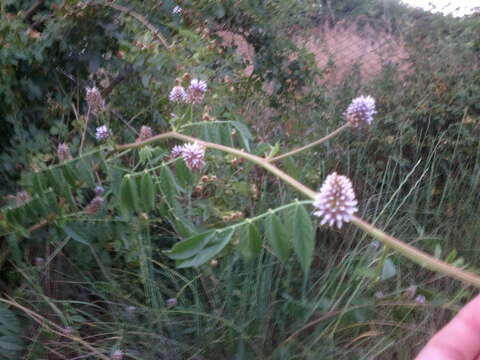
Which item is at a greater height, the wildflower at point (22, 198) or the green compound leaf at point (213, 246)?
the green compound leaf at point (213, 246)

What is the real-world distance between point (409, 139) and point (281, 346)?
217 cm

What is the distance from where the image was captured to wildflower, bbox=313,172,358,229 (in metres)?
1.09

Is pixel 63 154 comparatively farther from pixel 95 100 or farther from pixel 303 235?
pixel 303 235

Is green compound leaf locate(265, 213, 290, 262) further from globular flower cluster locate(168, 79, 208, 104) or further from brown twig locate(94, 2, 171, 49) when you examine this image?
brown twig locate(94, 2, 171, 49)

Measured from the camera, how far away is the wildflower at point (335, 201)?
109cm

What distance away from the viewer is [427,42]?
446cm

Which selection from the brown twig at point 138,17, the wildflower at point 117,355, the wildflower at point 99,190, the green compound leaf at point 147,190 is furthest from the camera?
the brown twig at point 138,17

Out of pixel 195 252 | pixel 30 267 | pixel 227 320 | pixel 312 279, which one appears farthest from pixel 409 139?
pixel 195 252

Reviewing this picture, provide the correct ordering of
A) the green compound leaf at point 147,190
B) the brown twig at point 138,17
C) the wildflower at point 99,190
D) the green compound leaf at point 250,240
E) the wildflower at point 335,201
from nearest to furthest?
the wildflower at point 335,201 < the green compound leaf at point 250,240 < the green compound leaf at point 147,190 < the wildflower at point 99,190 < the brown twig at point 138,17

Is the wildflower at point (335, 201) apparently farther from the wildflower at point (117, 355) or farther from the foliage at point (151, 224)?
the wildflower at point (117, 355)

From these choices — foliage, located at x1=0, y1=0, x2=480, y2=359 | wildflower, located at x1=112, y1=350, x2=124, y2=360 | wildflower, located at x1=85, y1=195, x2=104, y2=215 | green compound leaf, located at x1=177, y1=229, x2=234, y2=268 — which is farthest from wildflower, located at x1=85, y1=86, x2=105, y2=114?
green compound leaf, located at x1=177, y1=229, x2=234, y2=268

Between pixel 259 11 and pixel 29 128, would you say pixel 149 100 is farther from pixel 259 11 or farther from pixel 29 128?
pixel 259 11

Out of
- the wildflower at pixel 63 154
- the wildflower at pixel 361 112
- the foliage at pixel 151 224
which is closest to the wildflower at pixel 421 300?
the foliage at pixel 151 224

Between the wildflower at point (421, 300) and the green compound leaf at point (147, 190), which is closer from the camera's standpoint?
the green compound leaf at point (147, 190)
